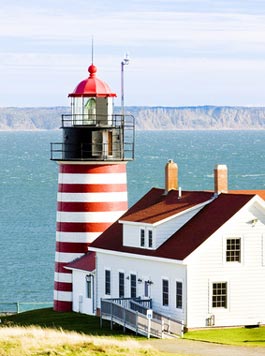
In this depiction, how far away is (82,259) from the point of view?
4875 centimetres

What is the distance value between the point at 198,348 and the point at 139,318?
371 centimetres

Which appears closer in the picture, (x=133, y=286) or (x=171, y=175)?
(x=133, y=286)

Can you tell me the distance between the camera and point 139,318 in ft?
133

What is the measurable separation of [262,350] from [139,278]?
814cm

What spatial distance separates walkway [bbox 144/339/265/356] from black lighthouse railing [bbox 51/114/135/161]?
36.8 feet

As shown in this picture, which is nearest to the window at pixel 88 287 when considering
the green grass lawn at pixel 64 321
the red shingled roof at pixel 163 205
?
the green grass lawn at pixel 64 321

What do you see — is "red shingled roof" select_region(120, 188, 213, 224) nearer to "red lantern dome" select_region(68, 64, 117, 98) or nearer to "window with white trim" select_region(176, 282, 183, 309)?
"window with white trim" select_region(176, 282, 183, 309)

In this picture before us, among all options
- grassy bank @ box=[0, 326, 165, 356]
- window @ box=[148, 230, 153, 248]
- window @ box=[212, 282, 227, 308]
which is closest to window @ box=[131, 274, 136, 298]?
window @ box=[148, 230, 153, 248]

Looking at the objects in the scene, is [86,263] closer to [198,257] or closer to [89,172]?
[89,172]

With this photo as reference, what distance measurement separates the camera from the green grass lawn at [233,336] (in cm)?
3897

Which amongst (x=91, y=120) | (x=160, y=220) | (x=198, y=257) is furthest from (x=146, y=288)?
(x=91, y=120)

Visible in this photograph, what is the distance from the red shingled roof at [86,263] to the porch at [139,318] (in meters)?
3.44

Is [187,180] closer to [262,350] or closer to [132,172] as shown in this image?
[132,172]

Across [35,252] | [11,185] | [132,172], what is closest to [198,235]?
[35,252]
